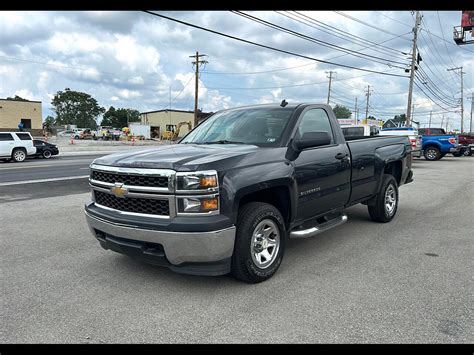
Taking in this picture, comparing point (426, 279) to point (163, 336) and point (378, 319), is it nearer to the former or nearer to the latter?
point (378, 319)

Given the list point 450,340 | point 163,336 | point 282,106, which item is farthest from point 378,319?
point 282,106

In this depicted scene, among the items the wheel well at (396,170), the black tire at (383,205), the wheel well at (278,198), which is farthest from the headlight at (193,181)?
the wheel well at (396,170)

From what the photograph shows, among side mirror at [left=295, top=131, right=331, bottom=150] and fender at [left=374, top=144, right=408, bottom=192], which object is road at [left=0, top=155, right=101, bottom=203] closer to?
side mirror at [left=295, top=131, right=331, bottom=150]

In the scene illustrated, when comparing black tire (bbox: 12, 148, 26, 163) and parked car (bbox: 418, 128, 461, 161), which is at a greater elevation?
parked car (bbox: 418, 128, 461, 161)

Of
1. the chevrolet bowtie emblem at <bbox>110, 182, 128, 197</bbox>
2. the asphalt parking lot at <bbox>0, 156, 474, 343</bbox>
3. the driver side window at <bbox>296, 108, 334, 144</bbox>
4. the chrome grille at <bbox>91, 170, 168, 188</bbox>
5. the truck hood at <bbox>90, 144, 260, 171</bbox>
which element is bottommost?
the asphalt parking lot at <bbox>0, 156, 474, 343</bbox>

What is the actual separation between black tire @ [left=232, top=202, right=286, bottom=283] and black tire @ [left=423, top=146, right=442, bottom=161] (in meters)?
22.1

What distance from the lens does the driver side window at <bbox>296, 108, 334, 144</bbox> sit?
4.80 metres

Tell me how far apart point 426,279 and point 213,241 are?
2.38 metres

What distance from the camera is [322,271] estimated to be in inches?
171

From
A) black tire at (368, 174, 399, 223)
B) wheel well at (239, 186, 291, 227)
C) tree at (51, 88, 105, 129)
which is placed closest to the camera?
wheel well at (239, 186, 291, 227)

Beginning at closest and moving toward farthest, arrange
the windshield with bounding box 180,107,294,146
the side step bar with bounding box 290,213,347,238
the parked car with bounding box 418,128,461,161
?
the side step bar with bounding box 290,213,347,238
the windshield with bounding box 180,107,294,146
the parked car with bounding box 418,128,461,161

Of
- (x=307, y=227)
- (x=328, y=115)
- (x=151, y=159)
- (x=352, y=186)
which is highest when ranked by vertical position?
(x=328, y=115)

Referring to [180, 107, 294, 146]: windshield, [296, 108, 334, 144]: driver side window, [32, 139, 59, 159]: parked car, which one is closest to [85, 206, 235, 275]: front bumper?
[180, 107, 294, 146]: windshield

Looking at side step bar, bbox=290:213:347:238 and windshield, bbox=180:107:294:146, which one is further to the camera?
windshield, bbox=180:107:294:146
